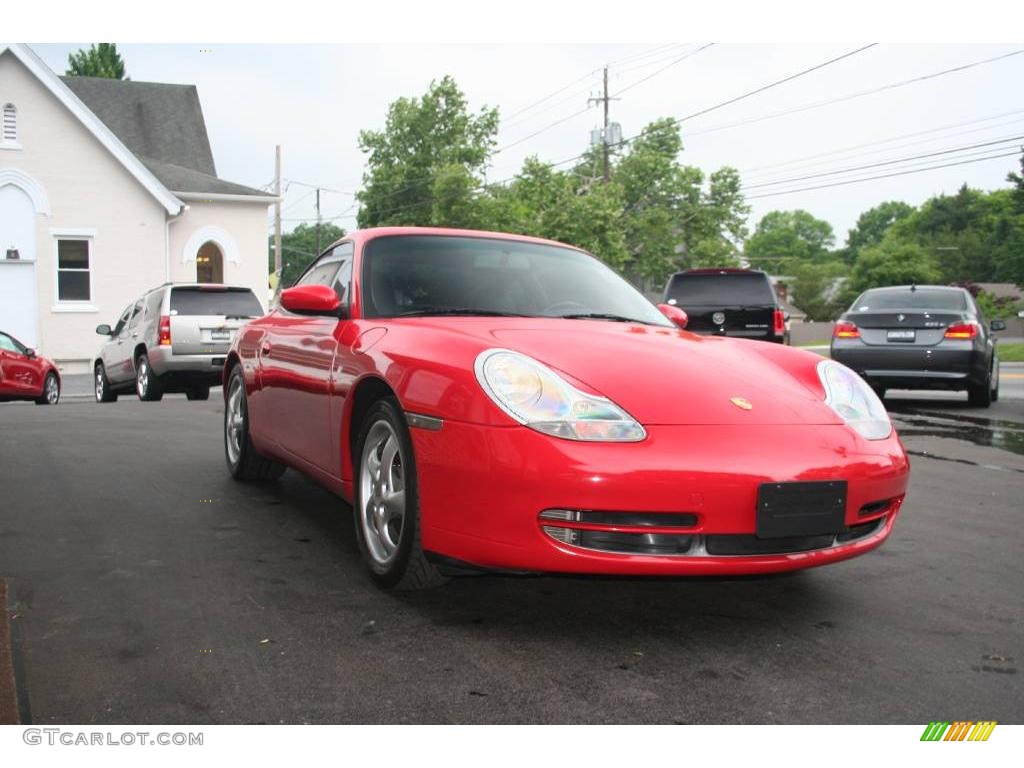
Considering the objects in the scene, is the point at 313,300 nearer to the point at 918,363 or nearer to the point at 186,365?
the point at 918,363

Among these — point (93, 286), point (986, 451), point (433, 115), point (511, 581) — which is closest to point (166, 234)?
point (93, 286)

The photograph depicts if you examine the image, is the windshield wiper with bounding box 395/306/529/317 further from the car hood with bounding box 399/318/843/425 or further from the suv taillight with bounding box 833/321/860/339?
the suv taillight with bounding box 833/321/860/339

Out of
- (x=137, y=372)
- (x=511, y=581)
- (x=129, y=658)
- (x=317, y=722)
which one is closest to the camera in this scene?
(x=317, y=722)

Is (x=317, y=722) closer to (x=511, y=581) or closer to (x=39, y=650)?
(x=39, y=650)

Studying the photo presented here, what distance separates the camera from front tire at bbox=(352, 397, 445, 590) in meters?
3.73

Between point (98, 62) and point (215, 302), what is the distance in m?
40.4

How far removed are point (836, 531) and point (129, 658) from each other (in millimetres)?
2356

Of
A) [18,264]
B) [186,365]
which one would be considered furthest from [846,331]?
[18,264]

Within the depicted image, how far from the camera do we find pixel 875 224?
13800cm

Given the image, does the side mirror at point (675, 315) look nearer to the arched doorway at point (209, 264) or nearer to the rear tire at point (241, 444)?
the rear tire at point (241, 444)

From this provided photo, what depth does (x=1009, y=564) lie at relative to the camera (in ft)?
15.0

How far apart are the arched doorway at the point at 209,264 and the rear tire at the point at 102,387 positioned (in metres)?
12.1

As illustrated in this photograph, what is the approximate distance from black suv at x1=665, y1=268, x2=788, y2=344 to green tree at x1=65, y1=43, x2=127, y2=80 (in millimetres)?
41950
